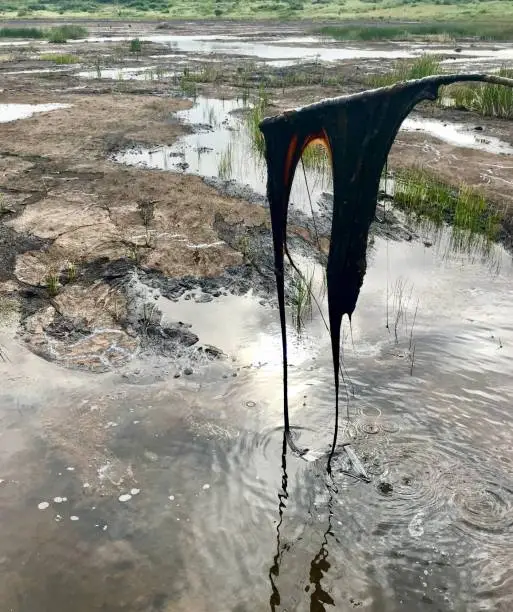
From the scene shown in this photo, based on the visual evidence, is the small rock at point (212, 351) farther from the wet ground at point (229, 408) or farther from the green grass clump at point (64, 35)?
the green grass clump at point (64, 35)

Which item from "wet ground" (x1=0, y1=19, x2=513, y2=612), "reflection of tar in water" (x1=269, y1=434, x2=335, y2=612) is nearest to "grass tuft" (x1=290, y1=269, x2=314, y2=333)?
"wet ground" (x1=0, y1=19, x2=513, y2=612)

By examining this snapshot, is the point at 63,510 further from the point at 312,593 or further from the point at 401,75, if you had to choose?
the point at 401,75

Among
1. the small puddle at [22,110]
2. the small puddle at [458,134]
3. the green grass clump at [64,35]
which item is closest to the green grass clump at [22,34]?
the green grass clump at [64,35]

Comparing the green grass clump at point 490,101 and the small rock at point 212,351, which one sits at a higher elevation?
the green grass clump at point 490,101

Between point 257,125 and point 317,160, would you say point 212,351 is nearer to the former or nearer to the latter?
point 317,160

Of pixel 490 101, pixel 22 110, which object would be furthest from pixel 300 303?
pixel 22 110

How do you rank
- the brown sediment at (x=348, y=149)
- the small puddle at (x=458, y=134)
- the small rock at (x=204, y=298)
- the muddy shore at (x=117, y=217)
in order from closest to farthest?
the brown sediment at (x=348, y=149), the muddy shore at (x=117, y=217), the small rock at (x=204, y=298), the small puddle at (x=458, y=134)

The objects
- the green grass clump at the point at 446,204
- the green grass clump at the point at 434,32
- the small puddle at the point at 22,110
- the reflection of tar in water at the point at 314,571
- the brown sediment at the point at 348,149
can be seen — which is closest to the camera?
the brown sediment at the point at 348,149
